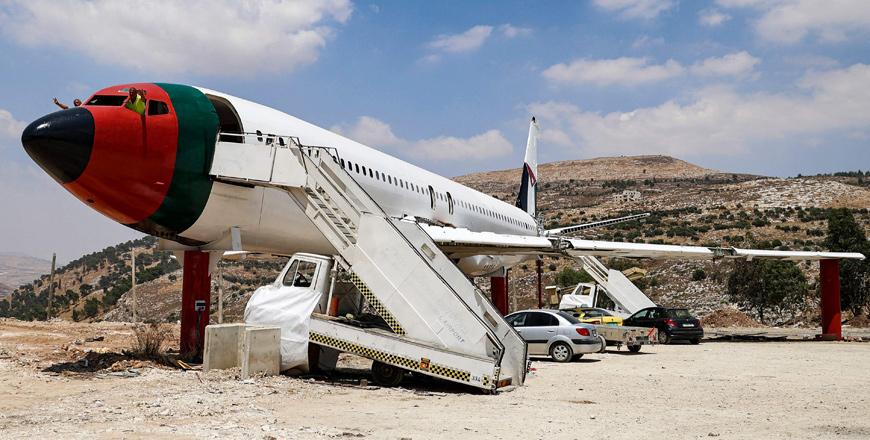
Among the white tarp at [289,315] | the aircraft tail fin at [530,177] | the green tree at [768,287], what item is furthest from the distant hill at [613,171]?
the white tarp at [289,315]

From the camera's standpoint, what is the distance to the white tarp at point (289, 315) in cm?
1242

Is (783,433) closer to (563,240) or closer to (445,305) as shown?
(445,305)

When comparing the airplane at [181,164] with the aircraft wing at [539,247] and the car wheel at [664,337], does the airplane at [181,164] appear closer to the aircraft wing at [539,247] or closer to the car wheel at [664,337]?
the aircraft wing at [539,247]

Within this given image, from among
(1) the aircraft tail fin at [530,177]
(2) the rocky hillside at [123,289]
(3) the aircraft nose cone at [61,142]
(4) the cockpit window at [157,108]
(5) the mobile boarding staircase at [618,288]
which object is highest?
(1) the aircraft tail fin at [530,177]

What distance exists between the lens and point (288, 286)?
13.5 m

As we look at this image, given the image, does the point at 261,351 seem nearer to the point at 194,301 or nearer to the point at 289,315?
the point at 289,315

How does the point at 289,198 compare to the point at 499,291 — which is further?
the point at 499,291

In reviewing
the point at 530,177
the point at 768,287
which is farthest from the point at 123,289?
the point at 768,287

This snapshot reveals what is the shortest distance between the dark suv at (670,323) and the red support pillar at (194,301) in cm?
1563

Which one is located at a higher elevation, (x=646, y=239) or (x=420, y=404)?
(x=646, y=239)

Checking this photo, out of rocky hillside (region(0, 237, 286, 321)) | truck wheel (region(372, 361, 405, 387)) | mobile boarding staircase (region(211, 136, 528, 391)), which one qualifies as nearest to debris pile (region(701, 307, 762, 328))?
rocky hillside (region(0, 237, 286, 321))

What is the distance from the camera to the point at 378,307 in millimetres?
12117

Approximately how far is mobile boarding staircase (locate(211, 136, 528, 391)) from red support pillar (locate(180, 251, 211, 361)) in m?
3.31

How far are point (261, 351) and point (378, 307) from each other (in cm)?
203
